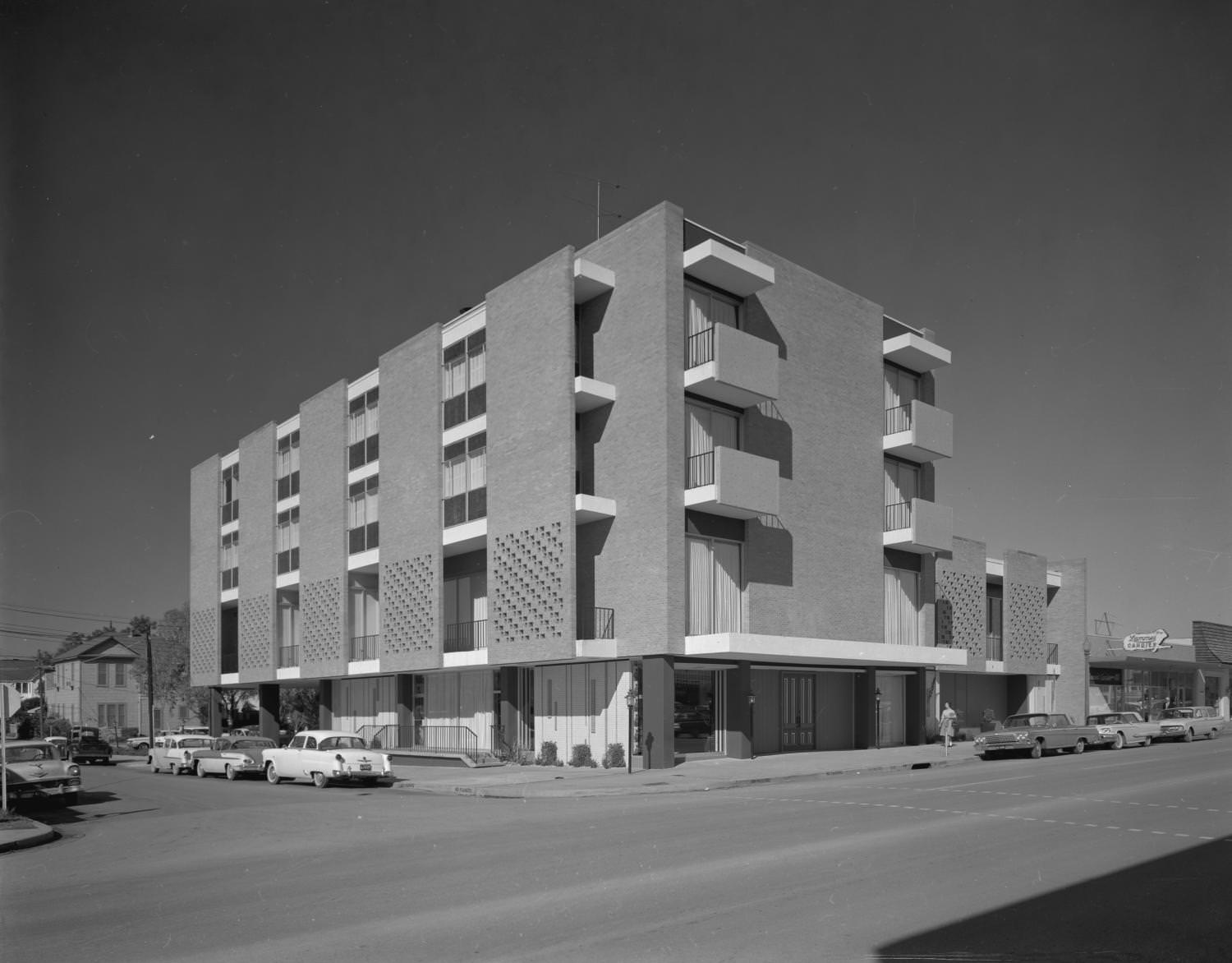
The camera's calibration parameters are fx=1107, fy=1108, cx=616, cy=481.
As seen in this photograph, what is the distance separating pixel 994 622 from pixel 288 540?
32030 millimetres

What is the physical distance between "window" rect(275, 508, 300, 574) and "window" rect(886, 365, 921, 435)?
26158 mm

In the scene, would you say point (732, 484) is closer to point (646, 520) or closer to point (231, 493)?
point (646, 520)

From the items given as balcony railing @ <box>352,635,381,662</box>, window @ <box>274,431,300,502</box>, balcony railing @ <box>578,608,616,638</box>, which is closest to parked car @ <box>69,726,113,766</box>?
window @ <box>274,431,300,502</box>

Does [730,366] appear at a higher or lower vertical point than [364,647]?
higher

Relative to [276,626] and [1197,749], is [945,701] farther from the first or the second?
[276,626]

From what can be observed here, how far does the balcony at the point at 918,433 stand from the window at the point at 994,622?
1041cm

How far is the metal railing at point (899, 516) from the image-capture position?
3969cm

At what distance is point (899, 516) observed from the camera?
3991 cm

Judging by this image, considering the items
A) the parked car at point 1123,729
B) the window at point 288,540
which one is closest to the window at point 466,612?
the window at point 288,540

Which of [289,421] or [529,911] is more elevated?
[289,421]

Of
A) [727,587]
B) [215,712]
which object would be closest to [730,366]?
[727,587]

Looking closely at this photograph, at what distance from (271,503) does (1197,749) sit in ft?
128

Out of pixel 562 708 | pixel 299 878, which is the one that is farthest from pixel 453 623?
pixel 299 878

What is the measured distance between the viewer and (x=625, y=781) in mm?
→ 26766
